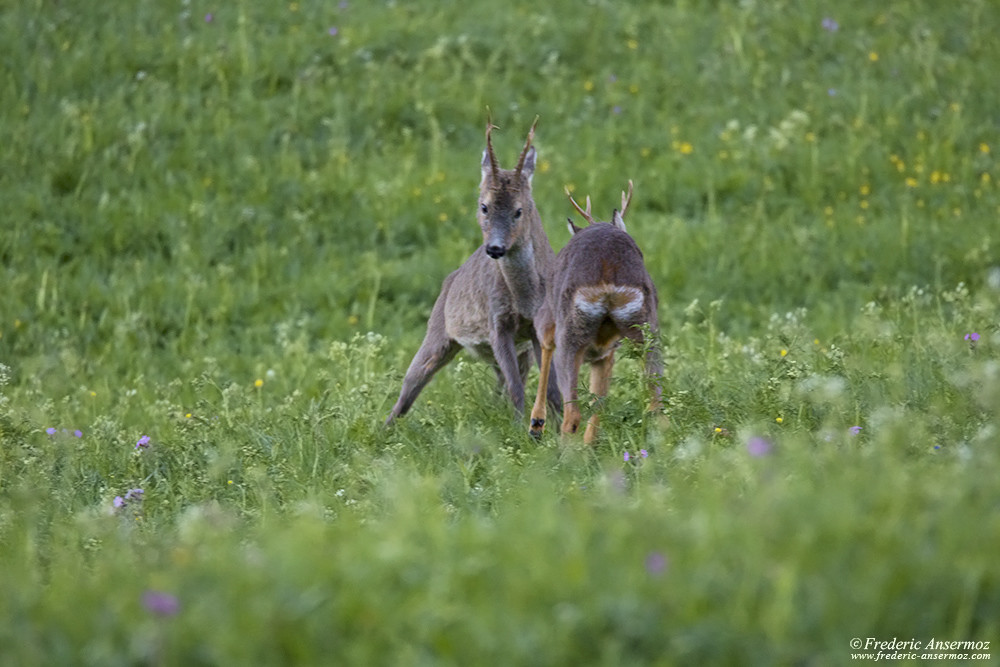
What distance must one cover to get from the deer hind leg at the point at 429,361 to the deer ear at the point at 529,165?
997 millimetres

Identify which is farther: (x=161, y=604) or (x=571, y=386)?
(x=571, y=386)

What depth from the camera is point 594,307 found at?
6039 mm

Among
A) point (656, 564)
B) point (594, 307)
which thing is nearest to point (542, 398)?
point (594, 307)

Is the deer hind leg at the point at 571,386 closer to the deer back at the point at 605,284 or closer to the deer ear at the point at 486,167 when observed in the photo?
the deer back at the point at 605,284

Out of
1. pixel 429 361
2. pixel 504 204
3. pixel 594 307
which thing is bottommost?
pixel 429 361

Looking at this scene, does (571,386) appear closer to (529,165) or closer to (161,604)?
(529,165)

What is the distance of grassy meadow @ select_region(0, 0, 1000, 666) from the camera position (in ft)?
10.5

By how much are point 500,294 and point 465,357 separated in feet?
3.75

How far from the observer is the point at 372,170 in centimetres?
1288

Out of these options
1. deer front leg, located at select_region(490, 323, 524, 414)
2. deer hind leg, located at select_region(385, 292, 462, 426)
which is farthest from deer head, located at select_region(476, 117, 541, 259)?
deer hind leg, located at select_region(385, 292, 462, 426)

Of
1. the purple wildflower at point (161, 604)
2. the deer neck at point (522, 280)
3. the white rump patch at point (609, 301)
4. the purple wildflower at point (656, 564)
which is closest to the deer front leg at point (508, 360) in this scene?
the deer neck at point (522, 280)

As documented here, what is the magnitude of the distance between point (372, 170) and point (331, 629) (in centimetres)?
1000

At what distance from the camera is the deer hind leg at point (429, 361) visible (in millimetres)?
7641

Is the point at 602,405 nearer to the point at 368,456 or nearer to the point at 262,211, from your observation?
the point at 368,456
